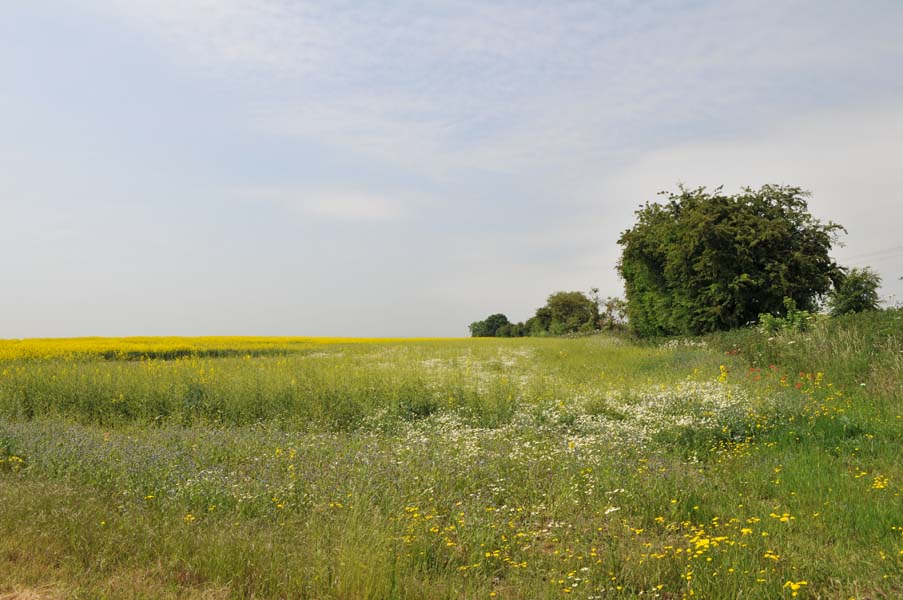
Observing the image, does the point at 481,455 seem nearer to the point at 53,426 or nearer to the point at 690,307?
the point at 53,426

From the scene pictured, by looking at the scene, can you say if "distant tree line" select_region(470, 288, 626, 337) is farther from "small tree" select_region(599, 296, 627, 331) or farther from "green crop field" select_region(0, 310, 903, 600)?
"green crop field" select_region(0, 310, 903, 600)

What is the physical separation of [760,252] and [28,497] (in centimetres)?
2806

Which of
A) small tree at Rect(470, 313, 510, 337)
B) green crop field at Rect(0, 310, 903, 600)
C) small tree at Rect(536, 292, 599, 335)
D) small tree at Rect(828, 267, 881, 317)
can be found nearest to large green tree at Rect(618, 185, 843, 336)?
small tree at Rect(828, 267, 881, 317)

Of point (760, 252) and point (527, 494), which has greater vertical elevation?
point (760, 252)

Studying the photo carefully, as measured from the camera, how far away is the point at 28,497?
5738 millimetres

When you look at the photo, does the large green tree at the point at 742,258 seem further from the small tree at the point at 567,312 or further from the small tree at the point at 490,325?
the small tree at the point at 490,325

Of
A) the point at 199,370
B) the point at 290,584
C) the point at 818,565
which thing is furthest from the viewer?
the point at 199,370

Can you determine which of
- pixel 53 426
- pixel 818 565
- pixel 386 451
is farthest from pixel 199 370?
pixel 818 565

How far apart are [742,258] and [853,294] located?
19.4ft

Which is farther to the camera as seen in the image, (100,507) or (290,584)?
(100,507)

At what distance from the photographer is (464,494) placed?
625 cm

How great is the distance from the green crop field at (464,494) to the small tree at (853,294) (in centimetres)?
1668

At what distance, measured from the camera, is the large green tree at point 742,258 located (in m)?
26.0

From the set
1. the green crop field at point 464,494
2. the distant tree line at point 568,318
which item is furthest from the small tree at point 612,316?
the green crop field at point 464,494
